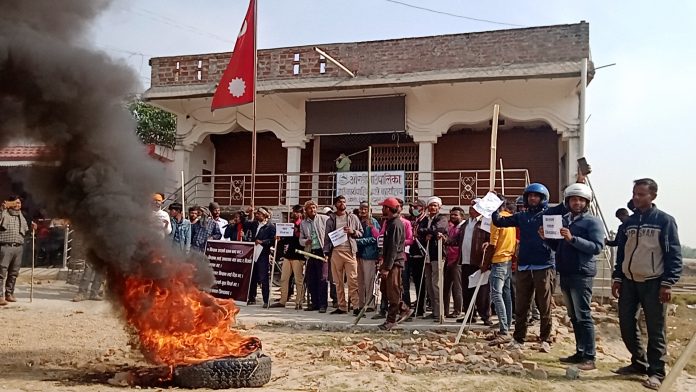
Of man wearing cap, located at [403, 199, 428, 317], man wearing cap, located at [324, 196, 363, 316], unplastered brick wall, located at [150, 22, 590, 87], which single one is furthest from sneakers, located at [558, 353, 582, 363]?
unplastered brick wall, located at [150, 22, 590, 87]

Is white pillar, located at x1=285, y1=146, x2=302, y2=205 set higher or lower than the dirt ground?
higher

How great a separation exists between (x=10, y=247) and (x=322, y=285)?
5.31 metres

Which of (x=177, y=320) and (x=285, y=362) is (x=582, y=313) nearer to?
(x=285, y=362)

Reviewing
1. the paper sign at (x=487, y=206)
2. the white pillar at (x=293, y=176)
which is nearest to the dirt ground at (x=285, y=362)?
the paper sign at (x=487, y=206)

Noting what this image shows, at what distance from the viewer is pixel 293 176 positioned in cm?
1638

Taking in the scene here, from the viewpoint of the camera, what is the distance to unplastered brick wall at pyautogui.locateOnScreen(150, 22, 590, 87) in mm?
14023

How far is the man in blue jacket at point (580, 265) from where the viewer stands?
5805 mm

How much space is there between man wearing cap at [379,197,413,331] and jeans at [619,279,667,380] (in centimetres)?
277

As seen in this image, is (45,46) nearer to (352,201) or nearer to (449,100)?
(352,201)

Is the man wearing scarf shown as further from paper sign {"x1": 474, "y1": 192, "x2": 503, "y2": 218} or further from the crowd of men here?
paper sign {"x1": 474, "y1": 192, "x2": 503, "y2": 218}

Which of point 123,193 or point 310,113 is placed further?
point 310,113

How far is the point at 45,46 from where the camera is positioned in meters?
5.09

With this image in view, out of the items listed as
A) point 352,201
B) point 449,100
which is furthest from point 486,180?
point 352,201

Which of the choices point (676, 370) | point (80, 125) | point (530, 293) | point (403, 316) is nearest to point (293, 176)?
point (403, 316)
